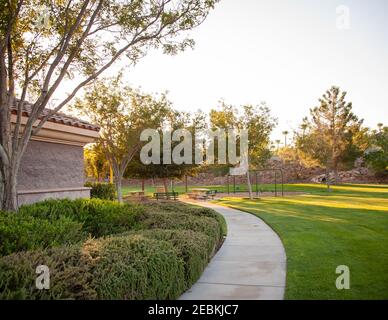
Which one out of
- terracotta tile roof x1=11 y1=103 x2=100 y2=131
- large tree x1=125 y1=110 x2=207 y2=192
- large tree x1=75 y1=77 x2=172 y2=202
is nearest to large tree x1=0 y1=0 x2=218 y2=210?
terracotta tile roof x1=11 y1=103 x2=100 y2=131

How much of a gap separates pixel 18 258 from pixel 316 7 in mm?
10319

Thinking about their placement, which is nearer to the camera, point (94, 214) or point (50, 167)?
point (94, 214)

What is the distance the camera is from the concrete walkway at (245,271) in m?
5.22

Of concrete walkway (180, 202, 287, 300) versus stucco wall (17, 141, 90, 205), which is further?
stucco wall (17, 141, 90, 205)

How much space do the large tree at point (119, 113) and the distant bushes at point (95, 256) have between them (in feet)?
37.1

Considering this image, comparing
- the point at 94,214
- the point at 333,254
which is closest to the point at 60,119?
the point at 94,214

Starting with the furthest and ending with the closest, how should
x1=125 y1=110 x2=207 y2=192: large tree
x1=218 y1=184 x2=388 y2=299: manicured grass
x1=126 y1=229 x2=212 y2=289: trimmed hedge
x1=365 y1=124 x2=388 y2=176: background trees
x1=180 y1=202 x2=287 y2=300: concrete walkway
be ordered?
1. x1=365 y1=124 x2=388 y2=176: background trees
2. x1=125 y1=110 x2=207 y2=192: large tree
3. x1=126 y1=229 x2=212 y2=289: trimmed hedge
4. x1=218 y1=184 x2=388 y2=299: manicured grass
5. x1=180 y1=202 x2=287 y2=300: concrete walkway

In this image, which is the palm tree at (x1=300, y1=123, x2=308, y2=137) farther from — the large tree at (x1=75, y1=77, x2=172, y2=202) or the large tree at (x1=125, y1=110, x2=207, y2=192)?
the large tree at (x1=75, y1=77, x2=172, y2=202)

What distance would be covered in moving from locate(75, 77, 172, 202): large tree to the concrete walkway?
10847 millimetres

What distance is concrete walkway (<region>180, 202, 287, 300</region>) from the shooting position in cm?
522

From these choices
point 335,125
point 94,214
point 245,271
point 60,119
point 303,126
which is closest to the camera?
point 245,271

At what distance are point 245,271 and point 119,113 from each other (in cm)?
1481

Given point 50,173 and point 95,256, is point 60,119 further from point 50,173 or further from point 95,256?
point 95,256

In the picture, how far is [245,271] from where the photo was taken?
21.2 feet
